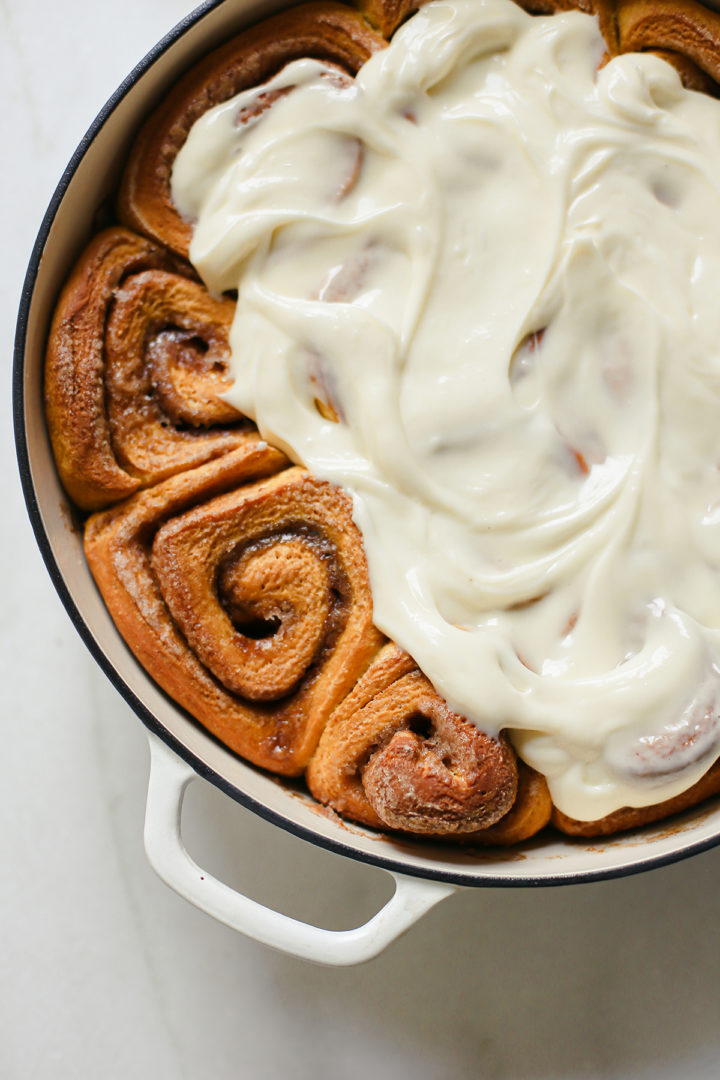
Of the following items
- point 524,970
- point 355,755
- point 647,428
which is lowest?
point 524,970

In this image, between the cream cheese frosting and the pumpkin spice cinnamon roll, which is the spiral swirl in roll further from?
the pumpkin spice cinnamon roll

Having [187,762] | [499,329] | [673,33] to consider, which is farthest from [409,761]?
[673,33]

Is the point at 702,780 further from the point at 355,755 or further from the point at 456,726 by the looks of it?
the point at 355,755

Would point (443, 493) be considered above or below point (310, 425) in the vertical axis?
below

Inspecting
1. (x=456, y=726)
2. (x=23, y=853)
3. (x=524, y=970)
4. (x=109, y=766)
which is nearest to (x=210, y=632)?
(x=456, y=726)

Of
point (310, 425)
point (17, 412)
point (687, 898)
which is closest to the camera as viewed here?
point (17, 412)

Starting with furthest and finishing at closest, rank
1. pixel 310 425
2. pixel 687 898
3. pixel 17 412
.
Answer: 1. pixel 687 898
2. pixel 310 425
3. pixel 17 412

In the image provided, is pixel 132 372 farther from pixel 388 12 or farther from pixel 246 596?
pixel 388 12
